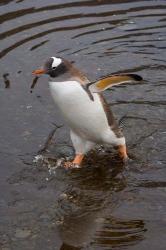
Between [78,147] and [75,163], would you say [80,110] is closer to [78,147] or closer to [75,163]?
[78,147]

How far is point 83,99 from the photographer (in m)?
5.10

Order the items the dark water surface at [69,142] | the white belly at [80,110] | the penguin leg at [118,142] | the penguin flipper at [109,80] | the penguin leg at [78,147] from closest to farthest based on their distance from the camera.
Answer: the dark water surface at [69,142], the white belly at [80,110], the penguin flipper at [109,80], the penguin leg at [118,142], the penguin leg at [78,147]

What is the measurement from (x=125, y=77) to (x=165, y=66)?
247cm

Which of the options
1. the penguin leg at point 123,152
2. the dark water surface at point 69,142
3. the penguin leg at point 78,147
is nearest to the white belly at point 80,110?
the penguin leg at point 78,147

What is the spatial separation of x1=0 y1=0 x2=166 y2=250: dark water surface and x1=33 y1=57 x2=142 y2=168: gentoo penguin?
1.41 feet

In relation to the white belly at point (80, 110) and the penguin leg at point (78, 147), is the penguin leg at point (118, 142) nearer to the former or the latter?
the white belly at point (80, 110)

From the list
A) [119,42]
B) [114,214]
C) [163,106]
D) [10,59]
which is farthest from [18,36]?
[114,214]

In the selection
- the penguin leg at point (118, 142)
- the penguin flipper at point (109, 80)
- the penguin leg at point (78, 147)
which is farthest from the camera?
the penguin leg at point (78, 147)

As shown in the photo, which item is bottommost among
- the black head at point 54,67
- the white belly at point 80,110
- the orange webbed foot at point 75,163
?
the orange webbed foot at point 75,163

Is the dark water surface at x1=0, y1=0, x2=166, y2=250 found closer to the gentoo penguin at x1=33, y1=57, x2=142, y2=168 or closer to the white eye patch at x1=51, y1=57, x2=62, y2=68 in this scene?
the gentoo penguin at x1=33, y1=57, x2=142, y2=168

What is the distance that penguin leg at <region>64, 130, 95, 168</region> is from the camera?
5.63m

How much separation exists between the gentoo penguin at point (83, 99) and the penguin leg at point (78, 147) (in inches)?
1.9

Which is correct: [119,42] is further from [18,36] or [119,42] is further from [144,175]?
[144,175]

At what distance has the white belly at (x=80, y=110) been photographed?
16.6 ft
